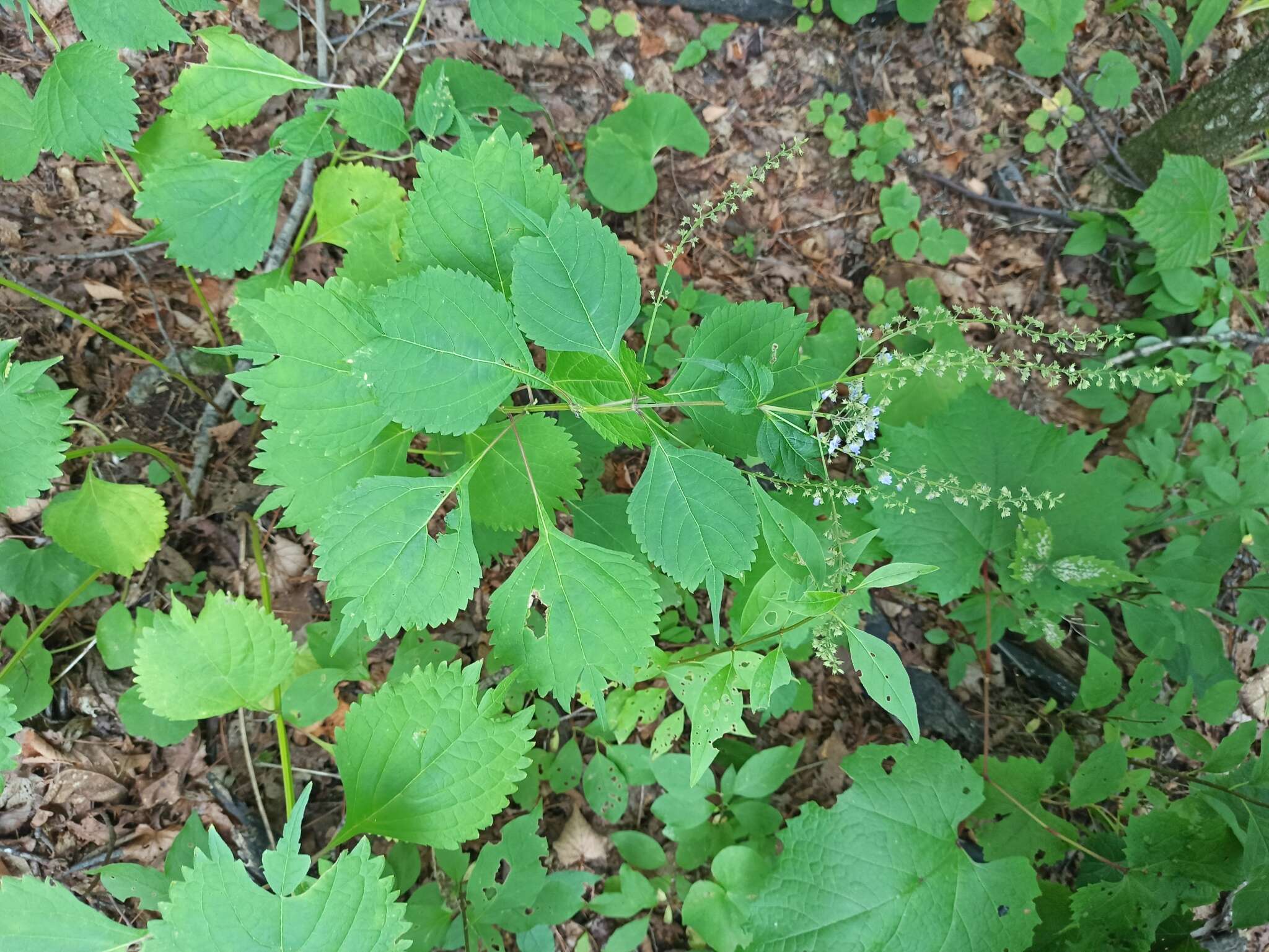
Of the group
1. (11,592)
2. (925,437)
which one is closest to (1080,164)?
(925,437)

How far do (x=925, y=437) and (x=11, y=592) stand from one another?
3.32 meters

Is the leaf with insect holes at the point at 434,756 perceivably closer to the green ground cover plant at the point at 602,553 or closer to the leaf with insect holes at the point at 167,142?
the green ground cover plant at the point at 602,553

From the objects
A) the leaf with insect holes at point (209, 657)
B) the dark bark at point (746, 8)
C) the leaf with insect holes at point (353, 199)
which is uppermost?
the dark bark at point (746, 8)

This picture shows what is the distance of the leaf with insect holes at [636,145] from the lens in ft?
10.5

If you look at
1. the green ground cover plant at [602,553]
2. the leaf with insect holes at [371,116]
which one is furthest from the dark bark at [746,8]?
the leaf with insect holes at [371,116]

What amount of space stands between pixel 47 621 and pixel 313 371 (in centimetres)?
147

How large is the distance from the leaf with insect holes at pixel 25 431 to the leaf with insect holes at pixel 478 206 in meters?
1.13

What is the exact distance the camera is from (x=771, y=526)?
1.86 m

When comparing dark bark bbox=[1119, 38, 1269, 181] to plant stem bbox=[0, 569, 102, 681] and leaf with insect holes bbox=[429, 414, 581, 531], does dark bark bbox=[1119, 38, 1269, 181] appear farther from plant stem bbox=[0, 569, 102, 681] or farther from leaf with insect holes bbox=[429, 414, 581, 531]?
plant stem bbox=[0, 569, 102, 681]

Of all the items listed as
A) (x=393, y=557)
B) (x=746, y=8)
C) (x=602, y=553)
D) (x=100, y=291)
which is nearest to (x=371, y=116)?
(x=100, y=291)

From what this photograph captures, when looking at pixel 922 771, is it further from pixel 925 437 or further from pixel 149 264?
pixel 149 264

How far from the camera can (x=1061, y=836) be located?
7.80 ft

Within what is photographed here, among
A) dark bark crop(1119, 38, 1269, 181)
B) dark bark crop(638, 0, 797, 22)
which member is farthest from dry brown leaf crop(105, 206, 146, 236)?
dark bark crop(1119, 38, 1269, 181)

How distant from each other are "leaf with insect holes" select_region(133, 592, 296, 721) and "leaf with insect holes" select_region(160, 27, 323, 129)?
1648 millimetres
